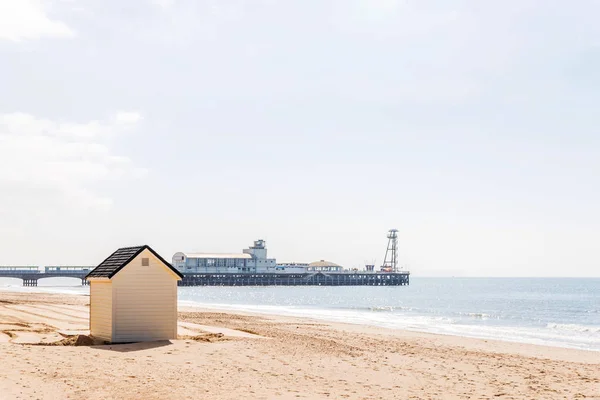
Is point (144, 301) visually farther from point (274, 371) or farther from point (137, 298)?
point (274, 371)

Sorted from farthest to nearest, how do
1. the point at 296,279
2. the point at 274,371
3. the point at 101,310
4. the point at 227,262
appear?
the point at 296,279 → the point at 227,262 → the point at 101,310 → the point at 274,371

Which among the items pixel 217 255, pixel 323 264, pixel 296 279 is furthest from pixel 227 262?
pixel 323 264

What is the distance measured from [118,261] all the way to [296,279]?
415ft

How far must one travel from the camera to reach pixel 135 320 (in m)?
21.0

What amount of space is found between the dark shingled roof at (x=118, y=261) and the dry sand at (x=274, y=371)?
7.38ft

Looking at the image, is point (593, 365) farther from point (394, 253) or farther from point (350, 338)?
point (394, 253)

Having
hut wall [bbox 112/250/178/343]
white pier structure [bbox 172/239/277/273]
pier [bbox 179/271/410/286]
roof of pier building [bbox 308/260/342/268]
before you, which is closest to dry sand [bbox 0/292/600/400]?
hut wall [bbox 112/250/178/343]

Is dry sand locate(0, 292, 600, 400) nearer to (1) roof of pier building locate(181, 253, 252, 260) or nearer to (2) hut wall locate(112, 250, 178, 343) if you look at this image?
(2) hut wall locate(112, 250, 178, 343)

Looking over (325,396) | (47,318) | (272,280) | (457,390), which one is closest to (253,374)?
(325,396)

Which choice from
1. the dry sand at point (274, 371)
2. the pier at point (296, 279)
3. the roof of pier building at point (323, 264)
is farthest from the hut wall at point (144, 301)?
the roof of pier building at point (323, 264)

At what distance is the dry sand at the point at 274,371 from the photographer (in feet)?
46.9

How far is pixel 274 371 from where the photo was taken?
17.1 meters

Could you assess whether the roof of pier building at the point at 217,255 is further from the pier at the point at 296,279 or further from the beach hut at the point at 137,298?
the beach hut at the point at 137,298

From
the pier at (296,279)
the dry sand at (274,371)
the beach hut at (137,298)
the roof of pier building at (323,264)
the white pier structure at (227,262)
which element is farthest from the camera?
the roof of pier building at (323,264)
